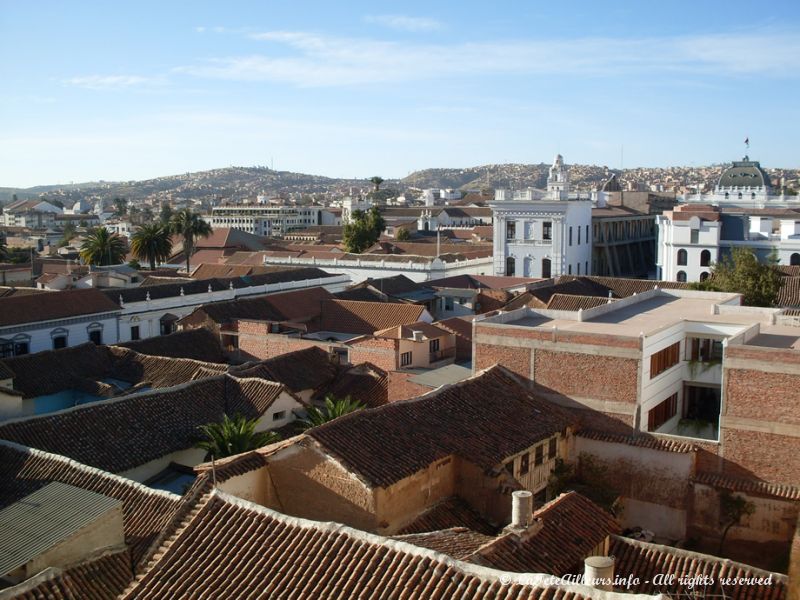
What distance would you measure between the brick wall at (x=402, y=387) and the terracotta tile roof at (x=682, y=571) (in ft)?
37.7

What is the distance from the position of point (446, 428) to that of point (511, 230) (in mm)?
43308

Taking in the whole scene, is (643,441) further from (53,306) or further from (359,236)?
(359,236)

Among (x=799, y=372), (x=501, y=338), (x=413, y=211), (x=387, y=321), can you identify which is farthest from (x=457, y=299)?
(x=413, y=211)

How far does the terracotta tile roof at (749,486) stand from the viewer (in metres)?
19.5

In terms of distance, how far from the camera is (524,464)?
1984 centimetres

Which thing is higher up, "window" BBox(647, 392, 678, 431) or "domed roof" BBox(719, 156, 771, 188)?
"domed roof" BBox(719, 156, 771, 188)

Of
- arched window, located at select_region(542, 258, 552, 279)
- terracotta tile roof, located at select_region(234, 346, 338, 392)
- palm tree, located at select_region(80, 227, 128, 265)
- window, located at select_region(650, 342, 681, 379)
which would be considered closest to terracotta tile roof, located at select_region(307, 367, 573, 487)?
window, located at select_region(650, 342, 681, 379)

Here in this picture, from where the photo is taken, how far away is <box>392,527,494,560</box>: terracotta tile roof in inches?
492

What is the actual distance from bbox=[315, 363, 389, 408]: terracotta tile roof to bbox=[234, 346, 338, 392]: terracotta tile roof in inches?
16.0

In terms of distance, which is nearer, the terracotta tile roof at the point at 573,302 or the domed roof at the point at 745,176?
the terracotta tile roof at the point at 573,302

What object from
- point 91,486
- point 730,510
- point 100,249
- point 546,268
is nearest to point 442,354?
point 730,510

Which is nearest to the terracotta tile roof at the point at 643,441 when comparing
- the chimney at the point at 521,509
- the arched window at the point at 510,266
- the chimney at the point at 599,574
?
the chimney at the point at 521,509

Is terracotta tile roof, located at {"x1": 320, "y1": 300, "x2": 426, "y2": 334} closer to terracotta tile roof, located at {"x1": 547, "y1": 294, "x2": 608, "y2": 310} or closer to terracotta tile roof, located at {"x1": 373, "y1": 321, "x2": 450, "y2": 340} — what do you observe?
terracotta tile roof, located at {"x1": 373, "y1": 321, "x2": 450, "y2": 340}

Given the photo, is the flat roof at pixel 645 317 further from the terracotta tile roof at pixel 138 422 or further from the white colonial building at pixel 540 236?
the white colonial building at pixel 540 236
